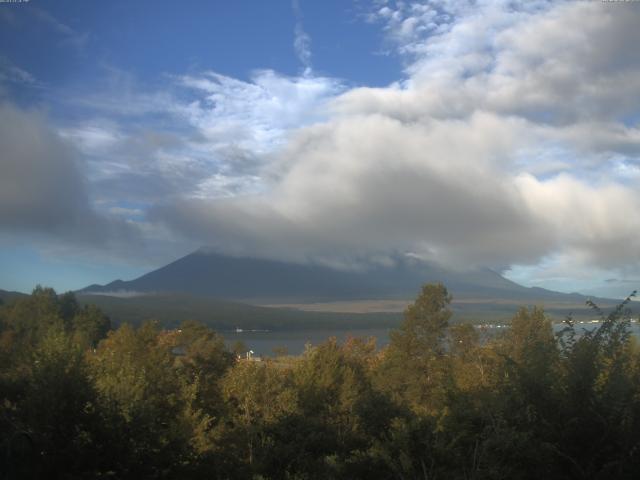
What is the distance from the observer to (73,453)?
388 inches

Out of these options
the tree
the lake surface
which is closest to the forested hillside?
the tree

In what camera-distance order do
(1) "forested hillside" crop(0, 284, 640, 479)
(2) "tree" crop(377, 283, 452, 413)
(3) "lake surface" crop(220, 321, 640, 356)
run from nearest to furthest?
1. (1) "forested hillside" crop(0, 284, 640, 479)
2. (2) "tree" crop(377, 283, 452, 413)
3. (3) "lake surface" crop(220, 321, 640, 356)

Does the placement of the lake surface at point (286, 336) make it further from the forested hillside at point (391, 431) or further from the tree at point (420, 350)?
the forested hillside at point (391, 431)

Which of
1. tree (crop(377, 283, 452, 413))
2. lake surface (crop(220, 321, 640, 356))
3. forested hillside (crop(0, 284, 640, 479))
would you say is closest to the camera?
forested hillside (crop(0, 284, 640, 479))

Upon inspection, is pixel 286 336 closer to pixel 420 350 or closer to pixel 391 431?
pixel 420 350

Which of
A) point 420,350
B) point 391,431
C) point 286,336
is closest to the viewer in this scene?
point 391,431

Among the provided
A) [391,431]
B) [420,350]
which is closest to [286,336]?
[420,350]

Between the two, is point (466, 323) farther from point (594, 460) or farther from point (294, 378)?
point (594, 460)

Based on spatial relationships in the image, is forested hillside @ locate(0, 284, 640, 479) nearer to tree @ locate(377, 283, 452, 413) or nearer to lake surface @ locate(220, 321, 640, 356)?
tree @ locate(377, 283, 452, 413)

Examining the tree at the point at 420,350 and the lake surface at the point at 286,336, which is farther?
the lake surface at the point at 286,336

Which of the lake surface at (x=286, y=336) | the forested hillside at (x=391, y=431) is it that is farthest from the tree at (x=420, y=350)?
the lake surface at (x=286, y=336)

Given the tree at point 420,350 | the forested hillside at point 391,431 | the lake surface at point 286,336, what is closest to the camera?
the forested hillside at point 391,431

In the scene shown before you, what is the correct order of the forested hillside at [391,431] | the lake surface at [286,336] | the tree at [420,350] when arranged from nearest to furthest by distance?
the forested hillside at [391,431] < the tree at [420,350] < the lake surface at [286,336]

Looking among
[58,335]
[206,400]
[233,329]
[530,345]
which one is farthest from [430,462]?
[233,329]
